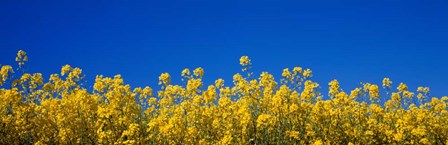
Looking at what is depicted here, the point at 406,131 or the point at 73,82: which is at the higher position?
the point at 73,82

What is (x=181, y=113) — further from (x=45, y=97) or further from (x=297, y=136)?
(x=45, y=97)

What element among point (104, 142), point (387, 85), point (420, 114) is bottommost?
point (104, 142)

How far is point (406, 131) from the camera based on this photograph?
11.3 metres

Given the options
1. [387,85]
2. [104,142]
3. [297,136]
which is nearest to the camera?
[104,142]

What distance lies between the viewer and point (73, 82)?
13.5 metres

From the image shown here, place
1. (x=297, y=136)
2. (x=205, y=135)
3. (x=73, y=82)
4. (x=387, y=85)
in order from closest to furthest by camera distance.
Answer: (x=297, y=136) < (x=205, y=135) < (x=73, y=82) < (x=387, y=85)

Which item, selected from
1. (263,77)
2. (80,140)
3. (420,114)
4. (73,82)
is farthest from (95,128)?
(420,114)

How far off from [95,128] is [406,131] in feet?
21.8

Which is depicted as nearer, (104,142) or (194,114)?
(104,142)

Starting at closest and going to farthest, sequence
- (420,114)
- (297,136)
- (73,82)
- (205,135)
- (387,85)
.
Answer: (297,136) < (205,135) < (420,114) < (73,82) < (387,85)

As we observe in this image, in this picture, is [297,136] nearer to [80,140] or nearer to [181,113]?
[181,113]

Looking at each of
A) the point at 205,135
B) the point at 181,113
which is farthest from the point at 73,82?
the point at 205,135

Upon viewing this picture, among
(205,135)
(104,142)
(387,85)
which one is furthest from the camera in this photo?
(387,85)

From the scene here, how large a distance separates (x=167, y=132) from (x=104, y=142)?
117cm
